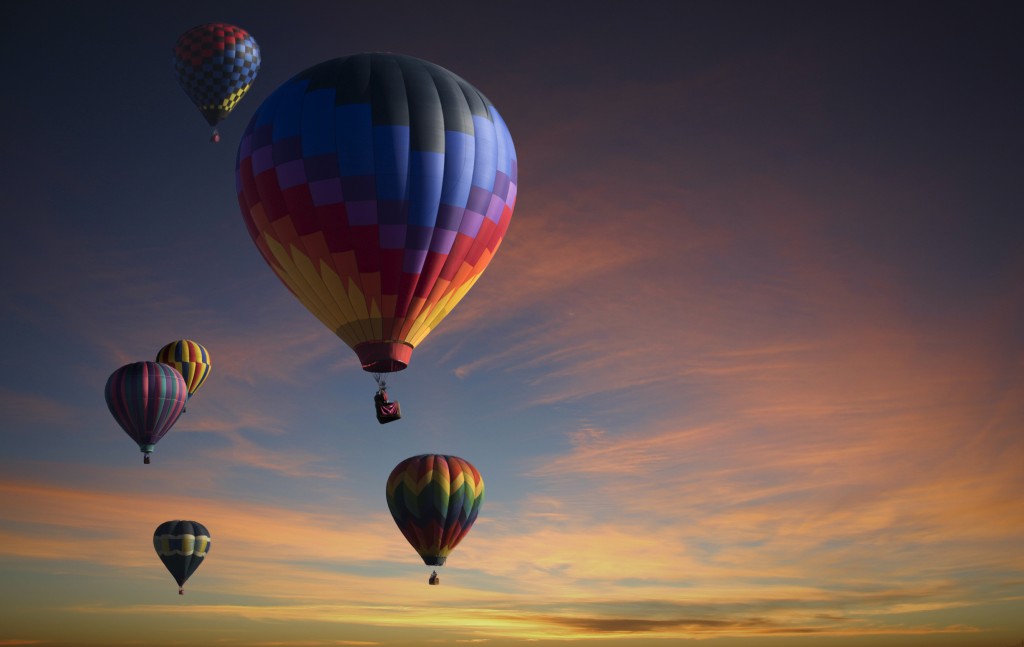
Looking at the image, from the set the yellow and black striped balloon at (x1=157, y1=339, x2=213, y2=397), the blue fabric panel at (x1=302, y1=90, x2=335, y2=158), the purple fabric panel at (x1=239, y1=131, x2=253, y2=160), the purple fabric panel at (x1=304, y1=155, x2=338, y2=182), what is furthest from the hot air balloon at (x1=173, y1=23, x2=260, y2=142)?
the purple fabric panel at (x1=304, y1=155, x2=338, y2=182)

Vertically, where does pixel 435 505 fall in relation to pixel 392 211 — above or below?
below

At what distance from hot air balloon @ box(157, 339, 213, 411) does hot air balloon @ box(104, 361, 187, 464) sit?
10.8 ft

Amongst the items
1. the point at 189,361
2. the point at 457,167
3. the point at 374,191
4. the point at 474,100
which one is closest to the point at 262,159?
the point at 374,191

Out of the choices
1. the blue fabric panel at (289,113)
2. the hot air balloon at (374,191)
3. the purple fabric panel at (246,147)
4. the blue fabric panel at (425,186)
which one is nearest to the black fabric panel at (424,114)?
the hot air balloon at (374,191)

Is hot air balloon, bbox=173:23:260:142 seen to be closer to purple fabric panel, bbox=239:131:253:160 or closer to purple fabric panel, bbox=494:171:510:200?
purple fabric panel, bbox=239:131:253:160

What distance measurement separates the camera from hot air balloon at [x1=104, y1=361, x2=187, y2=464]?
48.2 meters

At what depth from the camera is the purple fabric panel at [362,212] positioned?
30.3 metres

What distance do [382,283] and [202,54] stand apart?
23.2 meters

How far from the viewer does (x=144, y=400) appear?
48125 mm

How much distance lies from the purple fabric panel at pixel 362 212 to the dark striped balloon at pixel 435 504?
18.7 metres

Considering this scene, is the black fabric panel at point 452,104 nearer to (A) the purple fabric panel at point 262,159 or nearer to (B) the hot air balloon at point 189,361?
(A) the purple fabric panel at point 262,159

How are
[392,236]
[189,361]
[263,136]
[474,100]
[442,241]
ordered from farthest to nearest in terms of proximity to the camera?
[189,361] < [474,100] < [263,136] < [442,241] < [392,236]

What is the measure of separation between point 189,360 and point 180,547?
996 centimetres

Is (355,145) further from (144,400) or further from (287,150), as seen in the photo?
(144,400)
